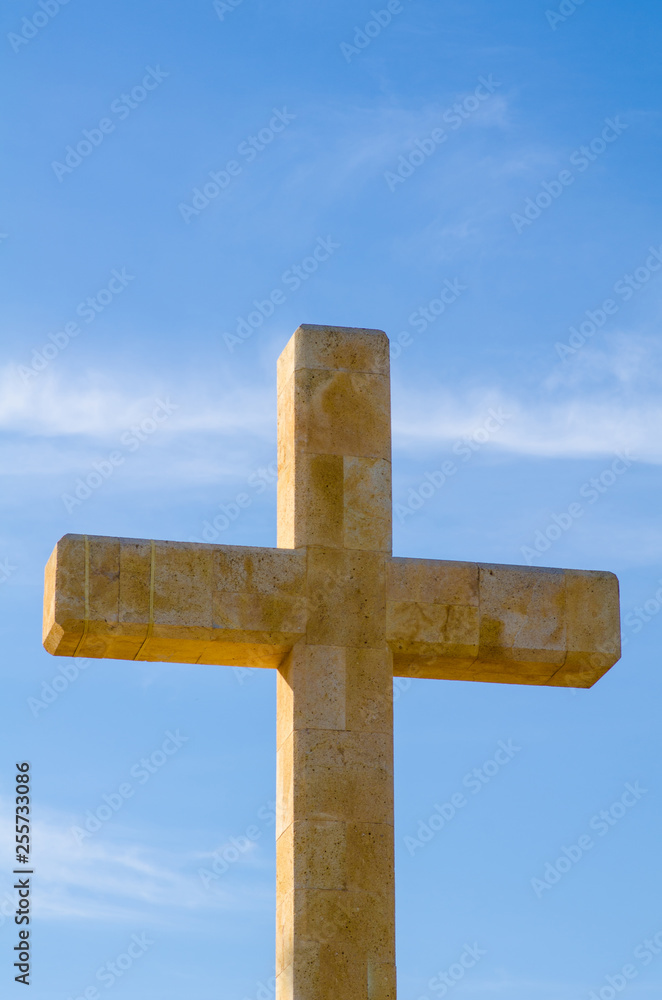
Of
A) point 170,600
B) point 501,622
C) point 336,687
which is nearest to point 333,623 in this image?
point 336,687

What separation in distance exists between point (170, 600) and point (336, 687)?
1.35 m

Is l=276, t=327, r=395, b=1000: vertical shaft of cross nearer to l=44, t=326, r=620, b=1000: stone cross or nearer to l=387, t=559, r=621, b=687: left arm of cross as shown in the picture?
l=44, t=326, r=620, b=1000: stone cross

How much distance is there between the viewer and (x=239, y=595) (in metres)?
12.5

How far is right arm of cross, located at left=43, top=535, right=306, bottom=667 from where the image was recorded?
1216 cm

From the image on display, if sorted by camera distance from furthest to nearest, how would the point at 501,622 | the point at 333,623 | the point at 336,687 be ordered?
the point at 501,622 < the point at 333,623 < the point at 336,687

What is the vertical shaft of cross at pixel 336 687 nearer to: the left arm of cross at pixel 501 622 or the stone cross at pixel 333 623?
the stone cross at pixel 333 623

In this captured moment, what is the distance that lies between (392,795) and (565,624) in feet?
6.43

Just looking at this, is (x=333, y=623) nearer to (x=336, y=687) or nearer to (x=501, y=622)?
(x=336, y=687)

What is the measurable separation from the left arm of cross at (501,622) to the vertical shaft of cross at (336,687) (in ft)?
0.81

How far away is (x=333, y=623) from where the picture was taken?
1253 cm

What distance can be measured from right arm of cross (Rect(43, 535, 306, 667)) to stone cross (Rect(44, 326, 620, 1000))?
11mm

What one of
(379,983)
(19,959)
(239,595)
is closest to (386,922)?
(379,983)

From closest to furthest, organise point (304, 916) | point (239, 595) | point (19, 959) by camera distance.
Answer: point (304, 916) < point (239, 595) < point (19, 959)

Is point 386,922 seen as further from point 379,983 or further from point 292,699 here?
point 292,699
